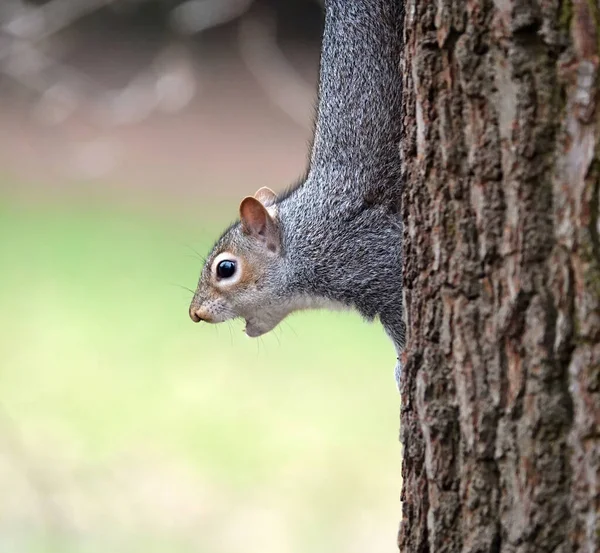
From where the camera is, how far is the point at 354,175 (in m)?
1.54

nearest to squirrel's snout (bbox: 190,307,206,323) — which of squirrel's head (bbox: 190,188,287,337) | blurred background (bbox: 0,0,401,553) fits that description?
squirrel's head (bbox: 190,188,287,337)

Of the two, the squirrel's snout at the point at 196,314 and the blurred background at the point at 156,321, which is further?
the blurred background at the point at 156,321

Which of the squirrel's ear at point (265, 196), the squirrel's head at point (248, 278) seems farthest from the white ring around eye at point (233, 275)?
the squirrel's ear at point (265, 196)

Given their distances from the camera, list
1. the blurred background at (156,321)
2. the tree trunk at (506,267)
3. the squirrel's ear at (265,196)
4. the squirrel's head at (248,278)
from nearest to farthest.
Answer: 1. the tree trunk at (506,267)
2. the squirrel's head at (248,278)
3. the squirrel's ear at (265,196)
4. the blurred background at (156,321)

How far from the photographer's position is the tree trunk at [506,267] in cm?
86

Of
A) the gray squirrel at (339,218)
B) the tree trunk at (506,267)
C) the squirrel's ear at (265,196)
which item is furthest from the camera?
the squirrel's ear at (265,196)

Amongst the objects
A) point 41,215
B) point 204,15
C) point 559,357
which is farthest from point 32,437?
point 559,357

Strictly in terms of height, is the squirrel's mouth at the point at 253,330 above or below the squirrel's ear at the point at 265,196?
below

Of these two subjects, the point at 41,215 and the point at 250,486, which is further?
the point at 41,215

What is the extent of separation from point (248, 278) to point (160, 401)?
6.15ft

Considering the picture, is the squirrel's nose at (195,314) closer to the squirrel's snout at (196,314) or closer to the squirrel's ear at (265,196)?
the squirrel's snout at (196,314)

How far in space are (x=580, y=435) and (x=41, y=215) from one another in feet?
11.8

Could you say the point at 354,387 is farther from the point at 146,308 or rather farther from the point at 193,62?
the point at 193,62

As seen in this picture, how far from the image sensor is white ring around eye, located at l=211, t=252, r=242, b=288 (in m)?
1.73
